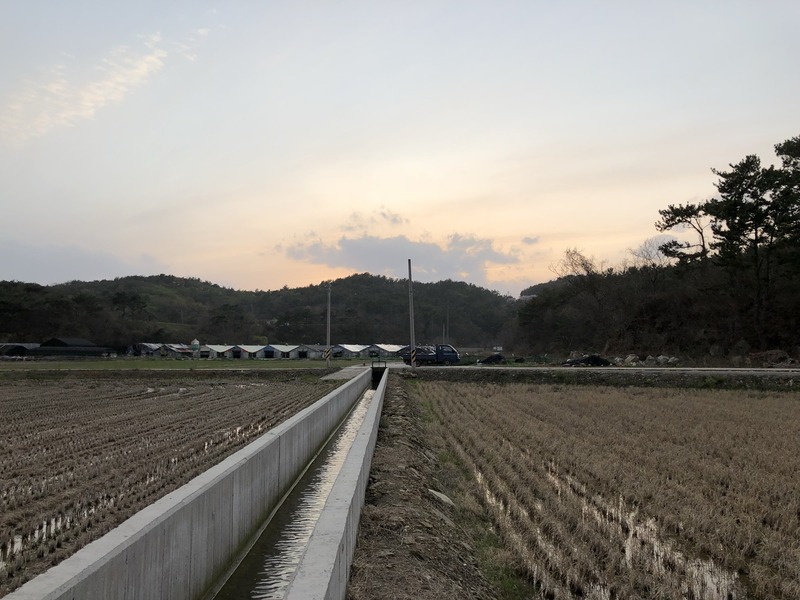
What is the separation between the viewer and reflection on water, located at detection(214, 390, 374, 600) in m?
6.37

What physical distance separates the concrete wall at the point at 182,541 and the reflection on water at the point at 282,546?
→ 0.21 m

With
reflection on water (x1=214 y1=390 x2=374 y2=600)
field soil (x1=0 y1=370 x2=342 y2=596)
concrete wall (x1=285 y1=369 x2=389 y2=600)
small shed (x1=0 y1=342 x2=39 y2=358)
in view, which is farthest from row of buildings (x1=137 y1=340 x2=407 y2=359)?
concrete wall (x1=285 y1=369 x2=389 y2=600)

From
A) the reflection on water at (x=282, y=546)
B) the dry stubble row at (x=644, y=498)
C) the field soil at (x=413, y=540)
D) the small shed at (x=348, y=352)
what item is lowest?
the dry stubble row at (x=644, y=498)

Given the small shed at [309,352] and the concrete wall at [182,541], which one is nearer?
the concrete wall at [182,541]

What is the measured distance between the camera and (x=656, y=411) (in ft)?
77.6

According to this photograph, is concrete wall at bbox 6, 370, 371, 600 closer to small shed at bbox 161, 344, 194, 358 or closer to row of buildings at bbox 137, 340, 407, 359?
row of buildings at bbox 137, 340, 407, 359

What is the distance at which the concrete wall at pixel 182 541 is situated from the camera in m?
4.32

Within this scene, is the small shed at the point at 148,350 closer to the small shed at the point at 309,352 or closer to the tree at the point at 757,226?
the small shed at the point at 309,352

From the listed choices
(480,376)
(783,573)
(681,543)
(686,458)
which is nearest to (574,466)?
(686,458)

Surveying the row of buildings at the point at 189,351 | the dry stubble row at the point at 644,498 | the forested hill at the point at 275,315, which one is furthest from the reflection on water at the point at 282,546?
the forested hill at the point at 275,315

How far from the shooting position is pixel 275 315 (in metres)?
182

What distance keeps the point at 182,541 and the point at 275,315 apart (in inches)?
7045

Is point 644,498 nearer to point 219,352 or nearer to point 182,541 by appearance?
point 182,541

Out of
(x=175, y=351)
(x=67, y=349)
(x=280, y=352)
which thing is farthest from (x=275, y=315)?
(x=67, y=349)
